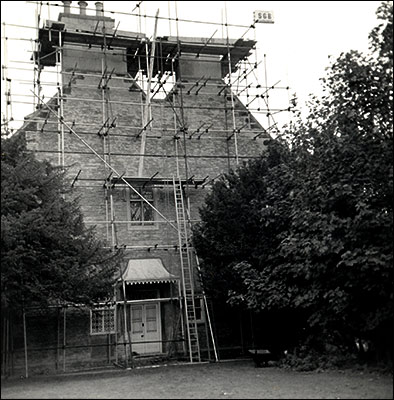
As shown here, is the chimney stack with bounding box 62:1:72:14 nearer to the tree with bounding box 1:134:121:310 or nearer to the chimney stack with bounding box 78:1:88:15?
the chimney stack with bounding box 78:1:88:15

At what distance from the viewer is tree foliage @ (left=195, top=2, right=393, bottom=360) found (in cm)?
1625

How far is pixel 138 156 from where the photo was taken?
27.2 meters

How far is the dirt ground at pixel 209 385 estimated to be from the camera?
45.1 feet

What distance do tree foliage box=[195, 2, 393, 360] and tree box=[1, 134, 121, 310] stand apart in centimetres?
480

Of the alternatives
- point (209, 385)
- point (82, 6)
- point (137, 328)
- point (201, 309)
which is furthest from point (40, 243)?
point (82, 6)

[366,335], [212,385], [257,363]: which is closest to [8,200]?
[212,385]

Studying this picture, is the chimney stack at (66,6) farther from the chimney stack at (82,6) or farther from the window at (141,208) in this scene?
the window at (141,208)

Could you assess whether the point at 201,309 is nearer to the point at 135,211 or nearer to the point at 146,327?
the point at 146,327

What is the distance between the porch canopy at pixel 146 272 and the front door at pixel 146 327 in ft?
5.44

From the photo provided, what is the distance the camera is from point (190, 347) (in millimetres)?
22953

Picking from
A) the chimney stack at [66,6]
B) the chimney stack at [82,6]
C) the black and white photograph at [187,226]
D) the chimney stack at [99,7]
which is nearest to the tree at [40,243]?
the black and white photograph at [187,226]

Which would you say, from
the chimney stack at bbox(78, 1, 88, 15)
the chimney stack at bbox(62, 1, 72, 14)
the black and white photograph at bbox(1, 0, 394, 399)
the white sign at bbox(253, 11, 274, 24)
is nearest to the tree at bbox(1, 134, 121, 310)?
the black and white photograph at bbox(1, 0, 394, 399)

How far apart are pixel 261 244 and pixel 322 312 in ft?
12.1

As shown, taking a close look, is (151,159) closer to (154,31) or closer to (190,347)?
(154,31)
